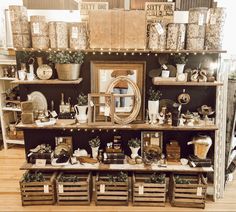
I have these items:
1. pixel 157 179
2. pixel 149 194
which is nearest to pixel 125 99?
pixel 157 179

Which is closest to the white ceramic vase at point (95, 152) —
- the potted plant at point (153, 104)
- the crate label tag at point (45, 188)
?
the crate label tag at point (45, 188)

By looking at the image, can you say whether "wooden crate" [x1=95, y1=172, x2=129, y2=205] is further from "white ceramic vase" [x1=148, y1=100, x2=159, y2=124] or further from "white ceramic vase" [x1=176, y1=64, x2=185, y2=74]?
"white ceramic vase" [x1=176, y1=64, x2=185, y2=74]

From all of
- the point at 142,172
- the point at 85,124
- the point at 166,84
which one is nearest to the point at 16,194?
the point at 85,124

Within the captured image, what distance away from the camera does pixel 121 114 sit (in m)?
3.10

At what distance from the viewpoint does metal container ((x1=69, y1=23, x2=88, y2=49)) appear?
2840mm

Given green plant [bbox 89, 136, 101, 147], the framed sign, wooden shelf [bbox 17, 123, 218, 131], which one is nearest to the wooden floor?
green plant [bbox 89, 136, 101, 147]

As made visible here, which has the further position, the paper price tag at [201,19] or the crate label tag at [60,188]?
the crate label tag at [60,188]

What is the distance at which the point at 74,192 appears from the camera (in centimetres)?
306

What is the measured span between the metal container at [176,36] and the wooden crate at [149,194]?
5.06 ft

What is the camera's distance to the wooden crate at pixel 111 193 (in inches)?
119

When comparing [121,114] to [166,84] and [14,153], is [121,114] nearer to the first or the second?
[166,84]

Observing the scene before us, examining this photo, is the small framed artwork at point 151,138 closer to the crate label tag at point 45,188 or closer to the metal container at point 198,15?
the crate label tag at point 45,188

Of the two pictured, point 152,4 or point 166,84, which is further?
point 152,4

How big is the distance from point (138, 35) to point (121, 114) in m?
0.91
